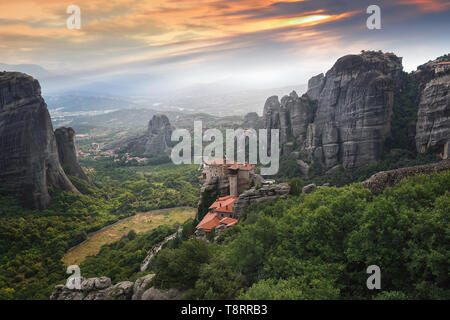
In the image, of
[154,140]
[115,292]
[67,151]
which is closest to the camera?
[115,292]

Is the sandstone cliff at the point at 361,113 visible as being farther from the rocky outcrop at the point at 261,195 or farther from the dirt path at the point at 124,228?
the rocky outcrop at the point at 261,195

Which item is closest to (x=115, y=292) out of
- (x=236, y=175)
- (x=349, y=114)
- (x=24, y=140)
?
(x=236, y=175)

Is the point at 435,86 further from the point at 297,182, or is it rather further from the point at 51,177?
the point at 51,177

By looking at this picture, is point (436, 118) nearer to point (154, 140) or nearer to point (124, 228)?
point (124, 228)

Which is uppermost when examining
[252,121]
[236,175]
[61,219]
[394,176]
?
[252,121]

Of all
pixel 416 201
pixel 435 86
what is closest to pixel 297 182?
pixel 416 201

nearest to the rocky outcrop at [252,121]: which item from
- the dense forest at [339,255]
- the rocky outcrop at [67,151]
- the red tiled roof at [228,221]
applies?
the rocky outcrop at [67,151]
